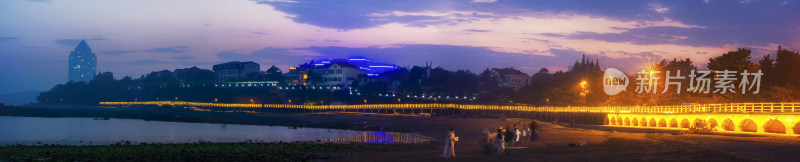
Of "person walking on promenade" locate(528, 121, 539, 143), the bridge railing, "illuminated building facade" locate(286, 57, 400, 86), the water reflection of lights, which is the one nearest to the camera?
"person walking on promenade" locate(528, 121, 539, 143)

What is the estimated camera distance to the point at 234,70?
601ft

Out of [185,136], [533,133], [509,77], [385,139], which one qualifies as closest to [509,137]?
[533,133]

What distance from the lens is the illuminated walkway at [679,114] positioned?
139 feet

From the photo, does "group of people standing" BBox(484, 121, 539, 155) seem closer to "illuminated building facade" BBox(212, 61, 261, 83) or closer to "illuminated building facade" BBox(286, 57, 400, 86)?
"illuminated building facade" BBox(286, 57, 400, 86)

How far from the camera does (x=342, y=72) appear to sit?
156 metres

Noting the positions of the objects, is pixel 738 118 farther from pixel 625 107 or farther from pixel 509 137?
pixel 509 137

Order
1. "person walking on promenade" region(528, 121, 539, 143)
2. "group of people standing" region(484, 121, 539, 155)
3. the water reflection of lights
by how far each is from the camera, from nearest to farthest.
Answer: "group of people standing" region(484, 121, 539, 155), "person walking on promenade" region(528, 121, 539, 143), the water reflection of lights

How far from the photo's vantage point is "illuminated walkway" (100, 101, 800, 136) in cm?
4225

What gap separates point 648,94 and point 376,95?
73283mm

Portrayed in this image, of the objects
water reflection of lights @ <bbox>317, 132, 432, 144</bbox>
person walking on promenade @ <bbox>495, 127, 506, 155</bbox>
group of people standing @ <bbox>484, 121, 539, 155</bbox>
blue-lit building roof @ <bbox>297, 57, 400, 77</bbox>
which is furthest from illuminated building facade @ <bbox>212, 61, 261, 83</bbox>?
person walking on promenade @ <bbox>495, 127, 506, 155</bbox>

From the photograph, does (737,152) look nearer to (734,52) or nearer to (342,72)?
(734,52)

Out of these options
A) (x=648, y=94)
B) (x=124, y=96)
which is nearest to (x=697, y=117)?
(x=648, y=94)

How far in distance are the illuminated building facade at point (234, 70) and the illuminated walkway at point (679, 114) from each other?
6048 centimetres

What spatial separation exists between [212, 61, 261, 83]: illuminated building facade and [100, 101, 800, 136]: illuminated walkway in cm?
6048
